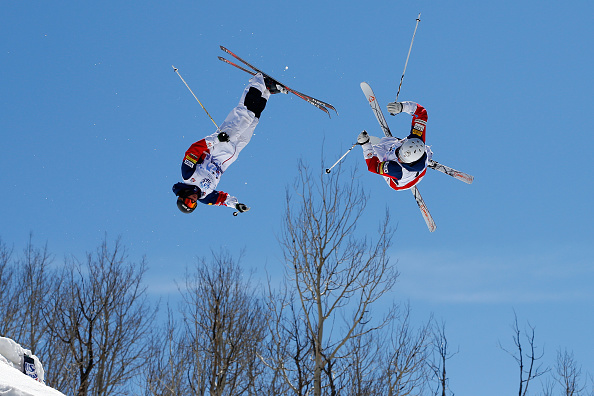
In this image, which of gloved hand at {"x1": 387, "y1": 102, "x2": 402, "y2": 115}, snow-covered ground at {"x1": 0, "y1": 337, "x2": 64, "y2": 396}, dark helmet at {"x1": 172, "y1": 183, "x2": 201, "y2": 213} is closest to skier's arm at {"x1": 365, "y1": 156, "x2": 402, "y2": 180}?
gloved hand at {"x1": 387, "y1": 102, "x2": 402, "y2": 115}

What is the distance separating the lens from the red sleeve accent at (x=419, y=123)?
9.63 metres

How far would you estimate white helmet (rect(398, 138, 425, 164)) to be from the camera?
9430mm

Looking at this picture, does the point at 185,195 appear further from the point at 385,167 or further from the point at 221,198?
the point at 385,167

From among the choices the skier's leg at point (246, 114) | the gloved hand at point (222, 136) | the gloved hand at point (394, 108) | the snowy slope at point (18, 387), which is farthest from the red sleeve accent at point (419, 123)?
the snowy slope at point (18, 387)

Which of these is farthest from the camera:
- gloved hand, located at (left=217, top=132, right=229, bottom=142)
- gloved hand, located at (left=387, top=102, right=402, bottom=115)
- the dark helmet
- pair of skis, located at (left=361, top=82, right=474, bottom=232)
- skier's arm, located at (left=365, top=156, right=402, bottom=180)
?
pair of skis, located at (left=361, top=82, right=474, bottom=232)

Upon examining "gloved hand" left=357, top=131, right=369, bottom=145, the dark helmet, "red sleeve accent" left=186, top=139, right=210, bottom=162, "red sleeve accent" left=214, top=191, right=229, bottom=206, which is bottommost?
the dark helmet

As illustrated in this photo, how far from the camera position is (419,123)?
968 centimetres

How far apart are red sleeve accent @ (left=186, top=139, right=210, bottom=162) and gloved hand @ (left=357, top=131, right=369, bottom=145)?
2.43 metres

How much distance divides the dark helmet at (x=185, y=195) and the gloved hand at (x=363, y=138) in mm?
2658

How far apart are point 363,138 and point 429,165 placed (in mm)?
1524

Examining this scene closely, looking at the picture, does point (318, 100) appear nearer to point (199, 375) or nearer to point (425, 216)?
point (425, 216)

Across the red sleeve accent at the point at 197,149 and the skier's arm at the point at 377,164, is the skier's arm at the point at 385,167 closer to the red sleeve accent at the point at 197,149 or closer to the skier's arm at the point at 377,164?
the skier's arm at the point at 377,164

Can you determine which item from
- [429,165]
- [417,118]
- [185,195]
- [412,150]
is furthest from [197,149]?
[429,165]

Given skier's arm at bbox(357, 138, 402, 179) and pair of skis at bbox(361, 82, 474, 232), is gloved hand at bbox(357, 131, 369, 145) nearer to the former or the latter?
skier's arm at bbox(357, 138, 402, 179)
